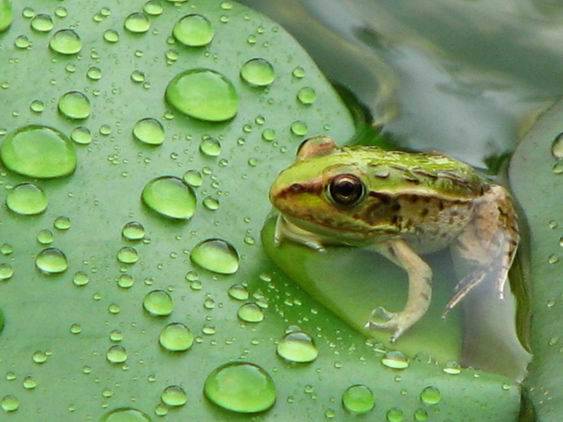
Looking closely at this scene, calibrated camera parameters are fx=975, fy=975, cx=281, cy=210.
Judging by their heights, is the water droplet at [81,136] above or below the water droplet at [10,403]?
above

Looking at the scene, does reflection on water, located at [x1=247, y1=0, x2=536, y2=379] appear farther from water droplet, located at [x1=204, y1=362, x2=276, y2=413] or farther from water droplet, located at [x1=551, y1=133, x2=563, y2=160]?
water droplet, located at [x1=204, y1=362, x2=276, y2=413]

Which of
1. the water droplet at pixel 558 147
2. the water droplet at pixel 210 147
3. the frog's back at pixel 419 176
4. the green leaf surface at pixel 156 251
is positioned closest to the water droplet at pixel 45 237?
the green leaf surface at pixel 156 251

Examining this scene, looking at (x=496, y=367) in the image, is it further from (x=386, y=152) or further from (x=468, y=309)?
(x=386, y=152)

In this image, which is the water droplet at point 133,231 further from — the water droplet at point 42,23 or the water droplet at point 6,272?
the water droplet at point 42,23

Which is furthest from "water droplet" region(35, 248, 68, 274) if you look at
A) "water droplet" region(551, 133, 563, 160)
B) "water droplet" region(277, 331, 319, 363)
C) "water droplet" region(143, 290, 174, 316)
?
"water droplet" region(551, 133, 563, 160)

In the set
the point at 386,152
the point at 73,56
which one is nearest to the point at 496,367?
the point at 386,152
